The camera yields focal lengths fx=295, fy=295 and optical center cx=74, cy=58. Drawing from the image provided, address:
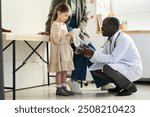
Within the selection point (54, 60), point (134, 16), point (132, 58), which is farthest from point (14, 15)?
point (134, 16)

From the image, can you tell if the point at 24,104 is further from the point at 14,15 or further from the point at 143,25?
the point at 143,25

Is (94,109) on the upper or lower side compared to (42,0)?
lower

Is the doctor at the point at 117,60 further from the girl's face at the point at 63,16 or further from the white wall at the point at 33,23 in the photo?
the white wall at the point at 33,23

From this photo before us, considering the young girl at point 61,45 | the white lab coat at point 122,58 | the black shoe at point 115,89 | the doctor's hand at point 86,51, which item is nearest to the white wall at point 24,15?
the young girl at point 61,45

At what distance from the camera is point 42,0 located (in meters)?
4.05

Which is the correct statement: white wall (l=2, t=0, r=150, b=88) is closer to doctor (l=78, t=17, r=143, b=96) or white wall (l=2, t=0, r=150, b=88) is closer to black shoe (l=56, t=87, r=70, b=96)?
black shoe (l=56, t=87, r=70, b=96)

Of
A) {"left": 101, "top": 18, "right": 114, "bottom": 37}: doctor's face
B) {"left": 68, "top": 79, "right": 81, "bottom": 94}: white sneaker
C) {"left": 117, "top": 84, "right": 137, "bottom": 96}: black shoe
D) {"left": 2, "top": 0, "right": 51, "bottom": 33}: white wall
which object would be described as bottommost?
{"left": 117, "top": 84, "right": 137, "bottom": 96}: black shoe

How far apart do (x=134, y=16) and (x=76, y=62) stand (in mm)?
1785

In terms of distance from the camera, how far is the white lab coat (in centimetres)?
298

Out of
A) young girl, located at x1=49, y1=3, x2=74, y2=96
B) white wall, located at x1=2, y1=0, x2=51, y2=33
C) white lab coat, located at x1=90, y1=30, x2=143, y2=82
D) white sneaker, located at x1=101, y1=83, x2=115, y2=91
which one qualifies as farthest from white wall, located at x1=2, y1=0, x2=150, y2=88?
white lab coat, located at x1=90, y1=30, x2=143, y2=82

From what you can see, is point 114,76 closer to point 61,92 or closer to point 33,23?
point 61,92

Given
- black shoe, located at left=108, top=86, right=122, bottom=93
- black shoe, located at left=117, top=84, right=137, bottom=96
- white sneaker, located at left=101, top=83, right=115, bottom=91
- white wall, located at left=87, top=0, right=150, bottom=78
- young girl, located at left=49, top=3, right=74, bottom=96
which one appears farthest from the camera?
white wall, located at left=87, top=0, right=150, bottom=78

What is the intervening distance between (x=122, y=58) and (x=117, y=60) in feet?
0.26

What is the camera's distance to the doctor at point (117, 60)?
9.78 feet
